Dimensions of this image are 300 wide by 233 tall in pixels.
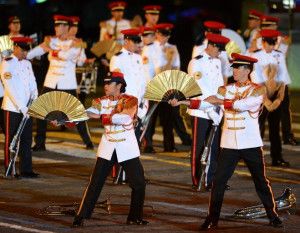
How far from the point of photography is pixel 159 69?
1895 cm

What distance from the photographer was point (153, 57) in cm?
1884

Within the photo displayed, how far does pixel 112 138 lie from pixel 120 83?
59cm

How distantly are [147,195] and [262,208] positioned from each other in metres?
1.92

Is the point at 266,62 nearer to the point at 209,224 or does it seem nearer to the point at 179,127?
the point at 179,127

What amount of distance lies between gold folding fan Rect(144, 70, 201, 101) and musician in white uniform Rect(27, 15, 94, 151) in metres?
5.48

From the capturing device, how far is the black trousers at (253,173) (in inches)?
498

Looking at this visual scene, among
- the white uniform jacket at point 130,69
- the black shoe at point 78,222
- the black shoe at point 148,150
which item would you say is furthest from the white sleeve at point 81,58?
the black shoe at point 78,222

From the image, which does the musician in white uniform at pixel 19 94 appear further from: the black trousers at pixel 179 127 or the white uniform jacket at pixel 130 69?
the black trousers at pixel 179 127

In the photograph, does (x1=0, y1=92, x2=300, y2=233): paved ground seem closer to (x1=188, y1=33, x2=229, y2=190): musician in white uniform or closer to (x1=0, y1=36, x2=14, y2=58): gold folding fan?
(x1=188, y1=33, x2=229, y2=190): musician in white uniform

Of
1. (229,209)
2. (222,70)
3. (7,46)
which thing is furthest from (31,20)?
(229,209)

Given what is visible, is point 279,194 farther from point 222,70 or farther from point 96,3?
point 96,3

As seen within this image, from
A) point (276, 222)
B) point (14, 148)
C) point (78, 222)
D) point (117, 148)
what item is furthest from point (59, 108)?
point (14, 148)

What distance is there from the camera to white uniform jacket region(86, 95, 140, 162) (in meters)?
12.6

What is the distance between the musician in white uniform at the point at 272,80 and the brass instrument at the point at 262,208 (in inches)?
136
